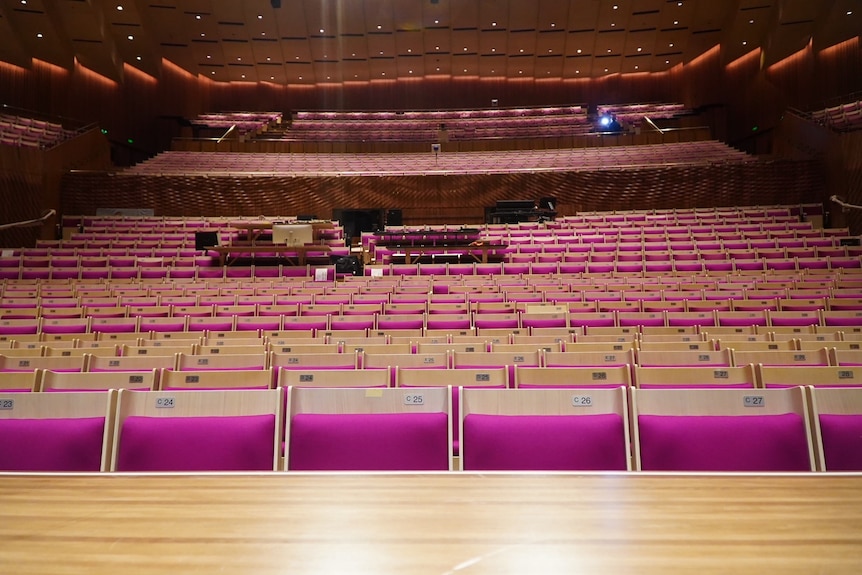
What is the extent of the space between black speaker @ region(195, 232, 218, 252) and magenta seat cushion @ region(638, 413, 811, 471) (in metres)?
6.03

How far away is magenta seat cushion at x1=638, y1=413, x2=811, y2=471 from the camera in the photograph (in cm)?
137

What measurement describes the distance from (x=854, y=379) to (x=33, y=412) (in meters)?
2.42

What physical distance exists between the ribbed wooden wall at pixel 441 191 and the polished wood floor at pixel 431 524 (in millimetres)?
9037

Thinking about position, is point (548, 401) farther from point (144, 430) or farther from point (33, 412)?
point (33, 412)

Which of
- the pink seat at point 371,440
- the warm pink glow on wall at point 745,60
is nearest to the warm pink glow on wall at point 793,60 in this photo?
the warm pink glow on wall at point 745,60

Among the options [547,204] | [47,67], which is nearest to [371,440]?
[547,204]

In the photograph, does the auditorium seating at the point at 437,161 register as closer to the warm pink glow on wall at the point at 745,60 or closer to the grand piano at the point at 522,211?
the grand piano at the point at 522,211

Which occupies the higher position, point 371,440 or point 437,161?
point 437,161

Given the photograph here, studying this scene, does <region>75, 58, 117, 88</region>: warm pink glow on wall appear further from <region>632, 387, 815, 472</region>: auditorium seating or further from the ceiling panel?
<region>632, 387, 815, 472</region>: auditorium seating

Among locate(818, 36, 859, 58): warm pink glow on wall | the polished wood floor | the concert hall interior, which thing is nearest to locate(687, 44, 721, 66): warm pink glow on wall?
the concert hall interior

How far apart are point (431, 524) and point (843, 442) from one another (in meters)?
1.12

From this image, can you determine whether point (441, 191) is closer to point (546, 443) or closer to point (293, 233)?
point (293, 233)

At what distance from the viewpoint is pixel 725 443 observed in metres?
1.39

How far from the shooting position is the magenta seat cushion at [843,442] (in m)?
1.37
